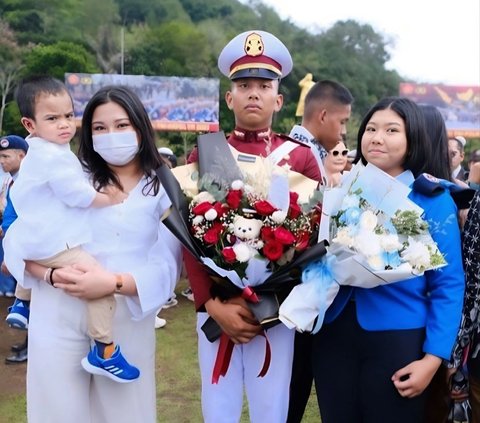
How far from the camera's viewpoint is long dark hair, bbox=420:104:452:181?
2.14m

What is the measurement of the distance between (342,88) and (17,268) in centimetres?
235

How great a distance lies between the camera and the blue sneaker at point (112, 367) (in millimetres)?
2129

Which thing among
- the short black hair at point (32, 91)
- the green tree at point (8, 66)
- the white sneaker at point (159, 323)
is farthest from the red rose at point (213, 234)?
the green tree at point (8, 66)

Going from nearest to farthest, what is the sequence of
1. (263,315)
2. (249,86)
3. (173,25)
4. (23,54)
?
(263,315) → (249,86) → (23,54) → (173,25)

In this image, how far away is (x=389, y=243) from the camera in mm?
1833

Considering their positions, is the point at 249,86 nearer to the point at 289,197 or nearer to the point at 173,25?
the point at 289,197

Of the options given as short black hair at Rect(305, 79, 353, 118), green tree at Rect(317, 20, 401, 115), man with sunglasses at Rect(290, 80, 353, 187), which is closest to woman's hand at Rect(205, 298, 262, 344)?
man with sunglasses at Rect(290, 80, 353, 187)

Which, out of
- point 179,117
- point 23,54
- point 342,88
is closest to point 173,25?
point 23,54

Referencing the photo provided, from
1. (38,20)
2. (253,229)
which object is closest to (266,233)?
(253,229)

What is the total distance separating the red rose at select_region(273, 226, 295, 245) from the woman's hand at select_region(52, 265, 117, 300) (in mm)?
700

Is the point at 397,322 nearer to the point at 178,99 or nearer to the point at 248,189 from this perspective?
the point at 248,189

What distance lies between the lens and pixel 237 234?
2.03m

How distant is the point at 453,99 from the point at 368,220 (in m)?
30.9

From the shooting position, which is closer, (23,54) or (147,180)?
(147,180)
